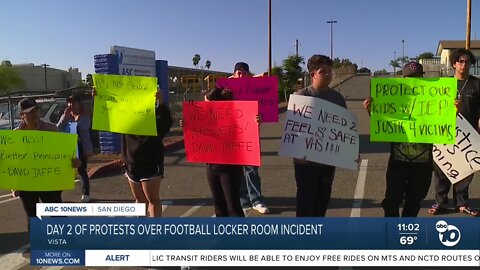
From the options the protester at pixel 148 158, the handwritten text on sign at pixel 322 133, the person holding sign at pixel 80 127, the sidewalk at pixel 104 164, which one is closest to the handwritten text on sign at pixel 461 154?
the handwritten text on sign at pixel 322 133

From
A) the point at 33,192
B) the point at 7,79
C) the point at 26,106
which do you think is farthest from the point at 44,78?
the point at 33,192

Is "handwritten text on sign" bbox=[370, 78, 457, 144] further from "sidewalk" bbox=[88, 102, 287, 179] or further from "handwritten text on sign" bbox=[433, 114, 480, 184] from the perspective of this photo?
"sidewalk" bbox=[88, 102, 287, 179]

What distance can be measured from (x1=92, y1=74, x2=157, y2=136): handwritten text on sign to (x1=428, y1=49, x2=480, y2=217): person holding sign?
3227 mm

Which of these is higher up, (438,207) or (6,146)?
(6,146)

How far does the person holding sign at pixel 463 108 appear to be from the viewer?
4590mm

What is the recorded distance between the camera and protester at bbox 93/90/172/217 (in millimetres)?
3918

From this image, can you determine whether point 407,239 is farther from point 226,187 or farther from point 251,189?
point 251,189

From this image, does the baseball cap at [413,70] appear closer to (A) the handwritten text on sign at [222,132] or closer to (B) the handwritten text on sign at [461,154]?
(B) the handwritten text on sign at [461,154]

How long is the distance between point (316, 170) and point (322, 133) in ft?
1.10

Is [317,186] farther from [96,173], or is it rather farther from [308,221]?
[96,173]

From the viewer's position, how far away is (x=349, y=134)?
3621 millimetres

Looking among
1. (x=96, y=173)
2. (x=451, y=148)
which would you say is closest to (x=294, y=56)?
(x=96, y=173)

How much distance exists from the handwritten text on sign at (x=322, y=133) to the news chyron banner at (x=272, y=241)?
597mm

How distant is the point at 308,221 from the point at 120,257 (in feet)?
5.10
